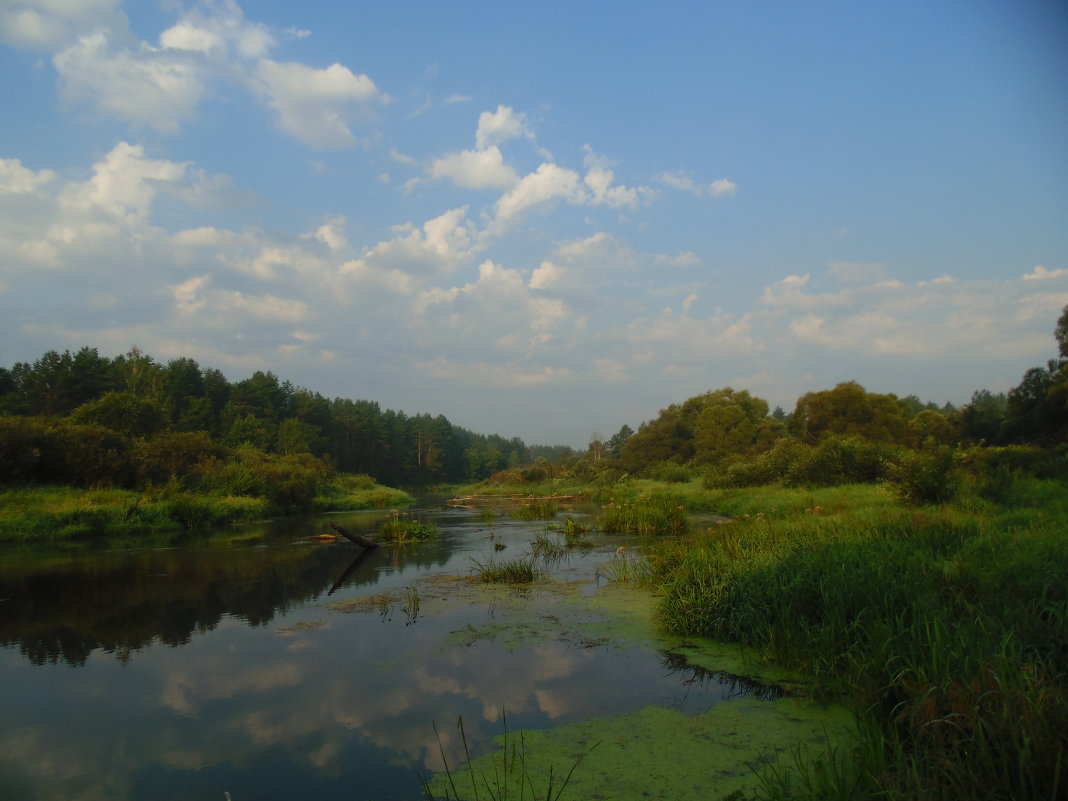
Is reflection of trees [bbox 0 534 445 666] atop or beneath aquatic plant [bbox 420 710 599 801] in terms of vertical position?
beneath

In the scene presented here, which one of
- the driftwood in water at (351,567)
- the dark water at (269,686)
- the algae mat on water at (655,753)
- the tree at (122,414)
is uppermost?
the tree at (122,414)

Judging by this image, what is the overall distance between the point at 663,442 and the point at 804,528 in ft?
143

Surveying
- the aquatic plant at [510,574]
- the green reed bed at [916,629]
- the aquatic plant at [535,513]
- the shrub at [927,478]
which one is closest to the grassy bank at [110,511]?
the aquatic plant at [535,513]

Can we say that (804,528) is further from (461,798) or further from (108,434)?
(108,434)

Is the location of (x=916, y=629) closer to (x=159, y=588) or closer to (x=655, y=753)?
(x=655, y=753)

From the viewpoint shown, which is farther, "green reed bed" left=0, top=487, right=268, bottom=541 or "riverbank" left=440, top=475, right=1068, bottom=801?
"green reed bed" left=0, top=487, right=268, bottom=541

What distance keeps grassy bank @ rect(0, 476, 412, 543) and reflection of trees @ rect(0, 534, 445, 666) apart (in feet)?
12.6

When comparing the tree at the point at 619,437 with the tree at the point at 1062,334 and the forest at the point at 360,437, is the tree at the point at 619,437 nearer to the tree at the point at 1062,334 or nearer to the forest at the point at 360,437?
the forest at the point at 360,437

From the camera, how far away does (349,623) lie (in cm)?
912

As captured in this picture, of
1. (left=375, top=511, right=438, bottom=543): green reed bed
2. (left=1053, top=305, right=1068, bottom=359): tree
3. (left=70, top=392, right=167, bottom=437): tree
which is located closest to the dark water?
(left=375, top=511, right=438, bottom=543): green reed bed

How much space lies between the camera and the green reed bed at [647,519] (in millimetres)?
18609

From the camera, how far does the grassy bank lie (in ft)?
56.3

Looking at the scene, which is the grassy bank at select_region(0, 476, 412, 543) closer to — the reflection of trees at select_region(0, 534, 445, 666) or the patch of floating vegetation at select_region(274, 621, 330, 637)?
the reflection of trees at select_region(0, 534, 445, 666)

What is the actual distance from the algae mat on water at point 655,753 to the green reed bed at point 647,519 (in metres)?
13.0
